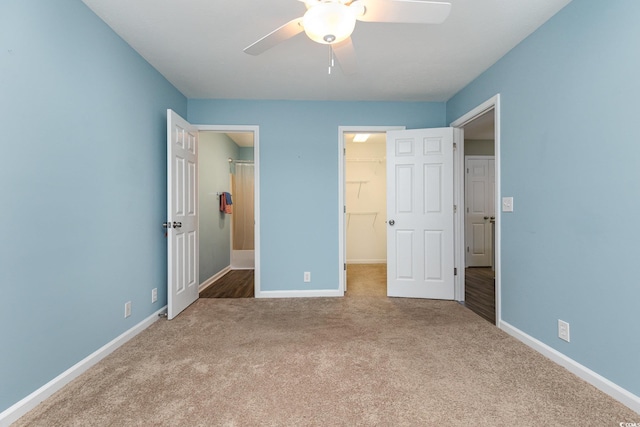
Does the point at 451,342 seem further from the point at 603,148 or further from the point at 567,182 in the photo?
the point at 603,148

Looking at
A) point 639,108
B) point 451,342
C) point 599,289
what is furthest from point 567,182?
point 451,342

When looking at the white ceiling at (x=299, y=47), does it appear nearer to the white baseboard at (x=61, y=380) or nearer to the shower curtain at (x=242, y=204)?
the shower curtain at (x=242, y=204)

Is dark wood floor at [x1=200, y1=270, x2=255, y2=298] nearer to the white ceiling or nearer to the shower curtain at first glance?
the shower curtain

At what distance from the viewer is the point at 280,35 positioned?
1.61m

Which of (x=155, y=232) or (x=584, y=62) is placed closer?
(x=584, y=62)

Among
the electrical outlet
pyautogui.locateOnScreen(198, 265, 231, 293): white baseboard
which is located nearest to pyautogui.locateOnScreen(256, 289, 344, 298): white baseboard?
pyautogui.locateOnScreen(198, 265, 231, 293): white baseboard

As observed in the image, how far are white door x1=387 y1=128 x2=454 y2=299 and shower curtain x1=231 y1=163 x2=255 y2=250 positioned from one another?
9.71 feet

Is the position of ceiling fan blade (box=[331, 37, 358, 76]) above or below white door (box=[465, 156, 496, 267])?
above

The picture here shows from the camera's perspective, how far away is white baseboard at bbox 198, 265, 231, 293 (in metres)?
4.03

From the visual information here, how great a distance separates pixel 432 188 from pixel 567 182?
1.56 metres

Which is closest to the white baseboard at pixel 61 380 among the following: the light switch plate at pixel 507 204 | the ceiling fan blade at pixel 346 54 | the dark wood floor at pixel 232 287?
the dark wood floor at pixel 232 287

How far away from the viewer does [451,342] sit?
91.3 inches

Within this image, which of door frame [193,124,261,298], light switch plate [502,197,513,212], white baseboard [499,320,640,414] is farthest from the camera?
door frame [193,124,261,298]

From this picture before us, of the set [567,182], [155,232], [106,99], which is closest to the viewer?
[567,182]
